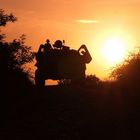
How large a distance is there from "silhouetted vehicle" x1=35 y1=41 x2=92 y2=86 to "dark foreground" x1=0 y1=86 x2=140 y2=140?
5.68 metres

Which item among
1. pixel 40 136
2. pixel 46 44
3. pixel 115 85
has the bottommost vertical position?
pixel 40 136

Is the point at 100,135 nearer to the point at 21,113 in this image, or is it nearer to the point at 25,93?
the point at 21,113

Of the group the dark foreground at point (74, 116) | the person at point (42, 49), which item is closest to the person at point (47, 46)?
the person at point (42, 49)

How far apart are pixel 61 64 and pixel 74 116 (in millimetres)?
9607

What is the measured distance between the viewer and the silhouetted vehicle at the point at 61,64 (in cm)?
2611

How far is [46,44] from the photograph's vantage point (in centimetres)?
2611

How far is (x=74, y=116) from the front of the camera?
1680 centimetres

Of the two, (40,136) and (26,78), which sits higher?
(26,78)

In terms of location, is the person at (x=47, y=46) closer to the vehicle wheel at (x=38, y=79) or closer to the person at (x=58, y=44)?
the person at (x=58, y=44)

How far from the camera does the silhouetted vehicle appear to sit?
26109 millimetres

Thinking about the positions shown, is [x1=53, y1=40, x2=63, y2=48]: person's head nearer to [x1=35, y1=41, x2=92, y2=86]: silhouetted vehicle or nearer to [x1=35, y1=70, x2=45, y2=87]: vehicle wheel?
[x1=35, y1=41, x2=92, y2=86]: silhouetted vehicle

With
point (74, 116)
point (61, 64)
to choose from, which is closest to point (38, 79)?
point (61, 64)

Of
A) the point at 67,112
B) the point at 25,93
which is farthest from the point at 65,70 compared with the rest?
the point at 67,112

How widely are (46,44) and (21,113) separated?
7806mm
